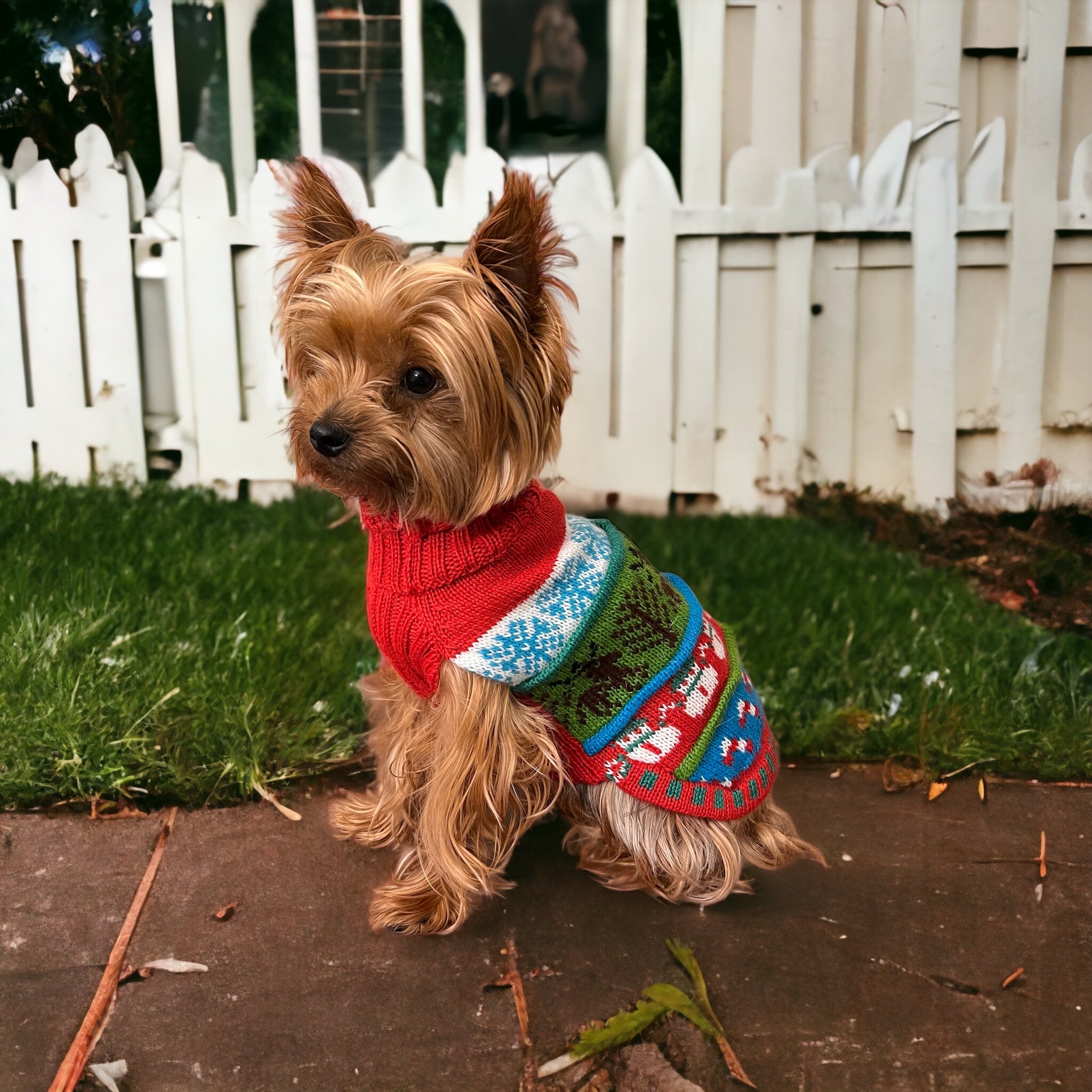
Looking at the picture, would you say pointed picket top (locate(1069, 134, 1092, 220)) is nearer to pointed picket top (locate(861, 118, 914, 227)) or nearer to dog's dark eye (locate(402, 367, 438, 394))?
pointed picket top (locate(861, 118, 914, 227))

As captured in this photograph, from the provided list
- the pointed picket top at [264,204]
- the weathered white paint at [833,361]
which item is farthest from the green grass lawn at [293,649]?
the pointed picket top at [264,204]

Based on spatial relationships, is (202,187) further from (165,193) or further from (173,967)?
(173,967)

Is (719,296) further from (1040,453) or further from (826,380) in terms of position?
(1040,453)

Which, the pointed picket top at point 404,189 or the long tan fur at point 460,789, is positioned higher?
the pointed picket top at point 404,189

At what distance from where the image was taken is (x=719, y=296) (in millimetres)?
4402

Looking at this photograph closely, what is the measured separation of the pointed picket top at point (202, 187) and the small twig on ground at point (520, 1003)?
3.34 metres

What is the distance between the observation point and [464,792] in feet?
7.04

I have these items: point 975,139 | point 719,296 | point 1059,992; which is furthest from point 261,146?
point 1059,992

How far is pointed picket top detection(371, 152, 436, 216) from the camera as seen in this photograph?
13.8ft

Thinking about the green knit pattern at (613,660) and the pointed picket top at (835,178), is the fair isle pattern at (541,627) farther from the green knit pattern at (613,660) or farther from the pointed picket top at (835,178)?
the pointed picket top at (835,178)

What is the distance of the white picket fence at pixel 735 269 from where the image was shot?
416cm

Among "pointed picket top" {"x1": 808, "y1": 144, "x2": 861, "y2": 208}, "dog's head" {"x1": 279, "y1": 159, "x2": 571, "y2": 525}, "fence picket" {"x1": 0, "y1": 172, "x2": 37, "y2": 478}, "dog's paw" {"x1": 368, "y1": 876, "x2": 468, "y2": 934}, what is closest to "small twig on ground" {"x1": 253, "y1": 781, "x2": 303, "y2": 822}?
"dog's paw" {"x1": 368, "y1": 876, "x2": 468, "y2": 934}

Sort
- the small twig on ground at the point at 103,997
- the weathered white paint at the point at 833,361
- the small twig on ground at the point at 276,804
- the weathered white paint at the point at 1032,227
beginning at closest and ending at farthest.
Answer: the small twig on ground at the point at 103,997
the small twig on ground at the point at 276,804
the weathered white paint at the point at 1032,227
the weathered white paint at the point at 833,361

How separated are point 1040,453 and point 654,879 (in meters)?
3.01
